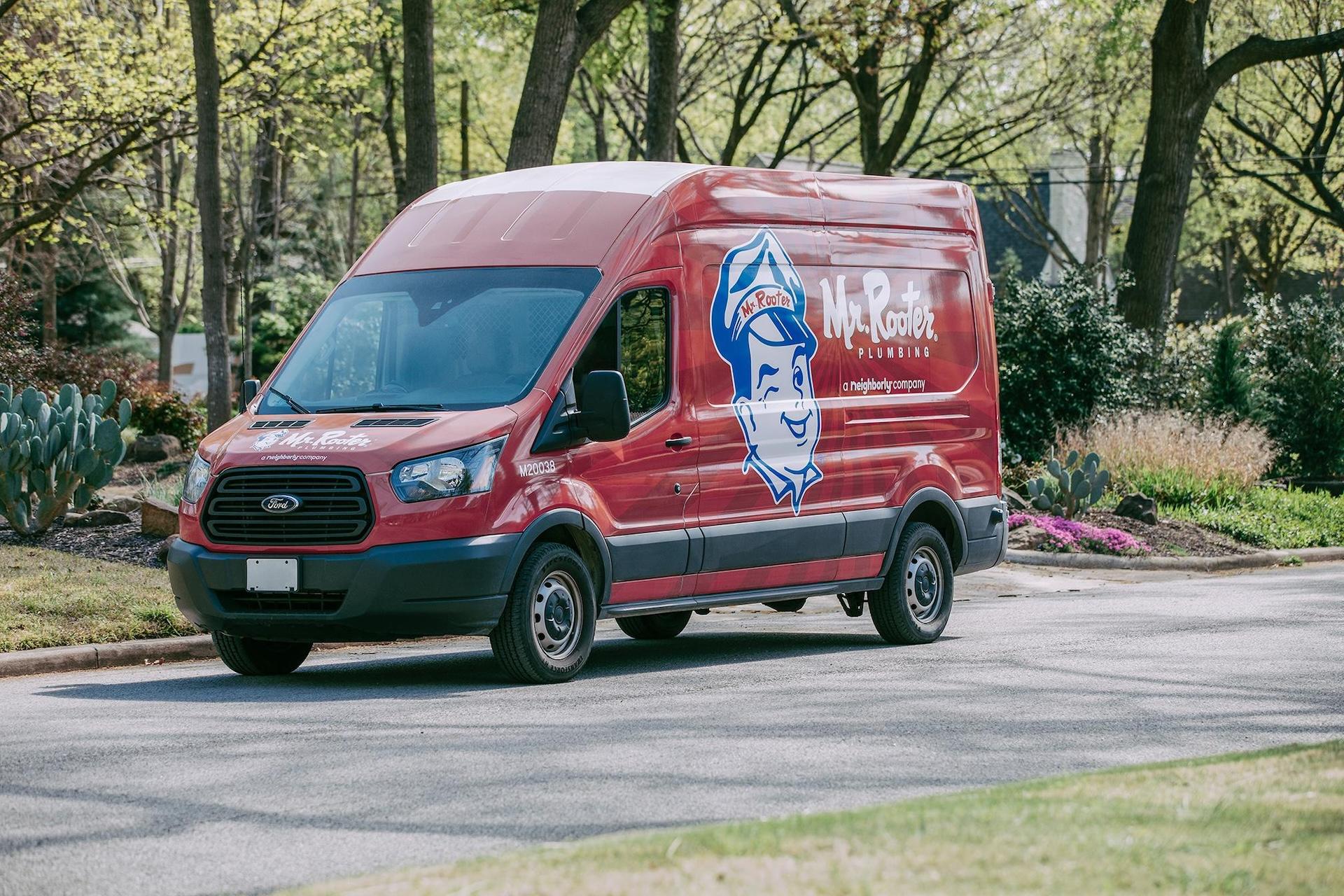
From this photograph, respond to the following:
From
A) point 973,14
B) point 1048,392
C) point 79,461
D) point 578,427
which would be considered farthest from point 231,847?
point 973,14

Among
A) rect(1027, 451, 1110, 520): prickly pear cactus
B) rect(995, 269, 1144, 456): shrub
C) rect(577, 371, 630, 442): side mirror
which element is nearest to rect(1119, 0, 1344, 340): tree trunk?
rect(995, 269, 1144, 456): shrub

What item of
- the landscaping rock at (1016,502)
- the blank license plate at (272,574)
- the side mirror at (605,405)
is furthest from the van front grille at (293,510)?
the landscaping rock at (1016,502)

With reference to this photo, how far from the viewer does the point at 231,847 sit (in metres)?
5.68

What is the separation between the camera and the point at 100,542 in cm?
1419

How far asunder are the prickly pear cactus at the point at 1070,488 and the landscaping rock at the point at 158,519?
33.2 ft

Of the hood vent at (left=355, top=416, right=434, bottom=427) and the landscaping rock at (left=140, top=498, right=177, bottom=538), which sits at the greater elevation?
the hood vent at (left=355, top=416, right=434, bottom=427)

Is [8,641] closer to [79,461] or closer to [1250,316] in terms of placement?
[79,461]

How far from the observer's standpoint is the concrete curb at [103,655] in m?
10.7

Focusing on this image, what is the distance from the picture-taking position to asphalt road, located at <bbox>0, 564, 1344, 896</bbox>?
5.84 m

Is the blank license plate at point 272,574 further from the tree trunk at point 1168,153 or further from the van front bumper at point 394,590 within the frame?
the tree trunk at point 1168,153

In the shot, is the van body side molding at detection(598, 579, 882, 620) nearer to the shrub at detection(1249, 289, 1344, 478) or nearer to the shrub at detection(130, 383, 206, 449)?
the shrub at detection(1249, 289, 1344, 478)

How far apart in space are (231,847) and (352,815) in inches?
21.2

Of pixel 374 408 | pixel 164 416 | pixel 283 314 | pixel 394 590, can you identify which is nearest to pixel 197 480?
pixel 374 408

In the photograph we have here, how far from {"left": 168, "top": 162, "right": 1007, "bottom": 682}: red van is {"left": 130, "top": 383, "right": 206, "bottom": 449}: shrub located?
1799 centimetres
